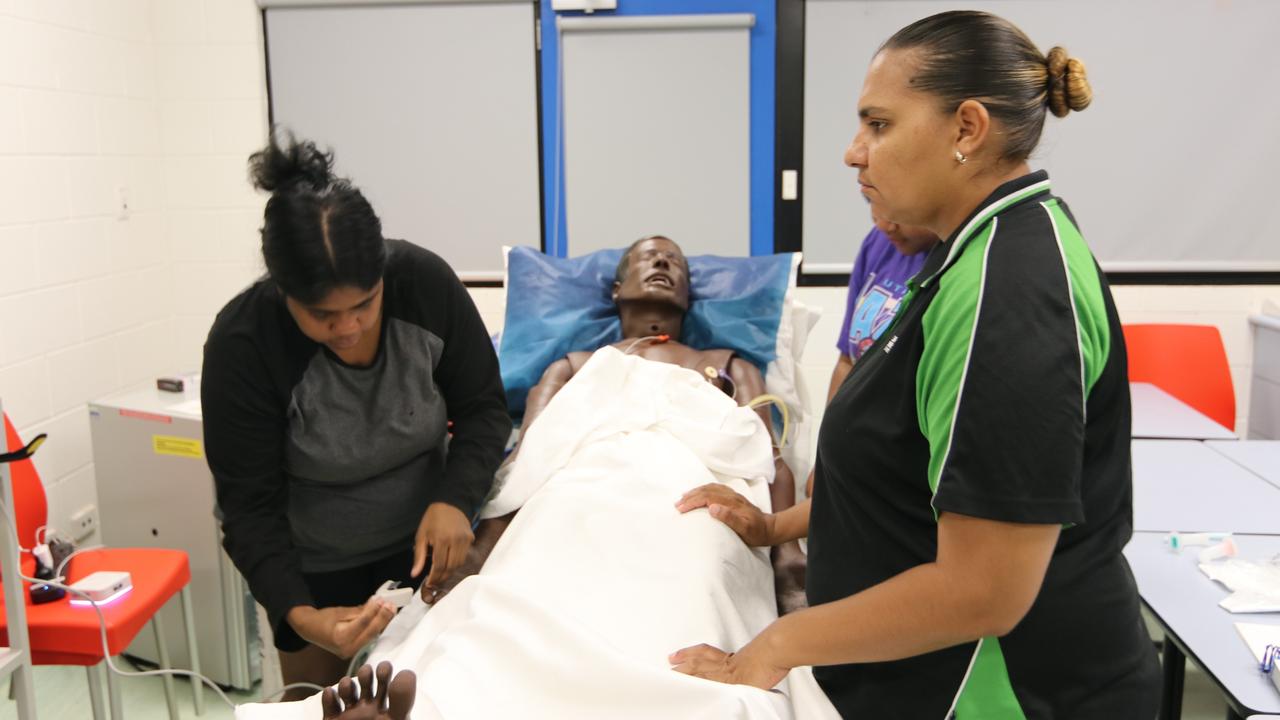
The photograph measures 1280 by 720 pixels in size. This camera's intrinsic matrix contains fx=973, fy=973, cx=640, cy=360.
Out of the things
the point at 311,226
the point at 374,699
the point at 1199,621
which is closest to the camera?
the point at 374,699

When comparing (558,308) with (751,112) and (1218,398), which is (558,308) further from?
(1218,398)

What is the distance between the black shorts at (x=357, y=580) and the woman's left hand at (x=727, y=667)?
31.7 inches

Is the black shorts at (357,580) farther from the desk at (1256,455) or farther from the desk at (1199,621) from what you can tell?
the desk at (1256,455)

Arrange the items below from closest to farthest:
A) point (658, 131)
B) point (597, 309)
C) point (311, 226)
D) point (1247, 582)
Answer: point (311, 226) < point (1247, 582) < point (597, 309) < point (658, 131)

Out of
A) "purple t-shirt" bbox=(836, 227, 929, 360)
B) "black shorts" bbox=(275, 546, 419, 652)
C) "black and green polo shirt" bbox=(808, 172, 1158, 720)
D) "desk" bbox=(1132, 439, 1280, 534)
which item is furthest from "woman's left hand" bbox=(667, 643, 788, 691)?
"desk" bbox=(1132, 439, 1280, 534)

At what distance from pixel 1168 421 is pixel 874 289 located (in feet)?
4.11

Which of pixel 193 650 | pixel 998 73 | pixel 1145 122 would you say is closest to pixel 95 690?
pixel 193 650

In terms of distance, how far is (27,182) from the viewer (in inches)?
118

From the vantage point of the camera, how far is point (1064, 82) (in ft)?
3.34

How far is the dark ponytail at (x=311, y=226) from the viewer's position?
144 centimetres

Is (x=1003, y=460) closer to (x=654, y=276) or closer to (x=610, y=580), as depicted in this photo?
(x=610, y=580)

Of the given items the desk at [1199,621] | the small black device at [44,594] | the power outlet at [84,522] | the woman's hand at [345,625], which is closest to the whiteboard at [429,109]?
the power outlet at [84,522]

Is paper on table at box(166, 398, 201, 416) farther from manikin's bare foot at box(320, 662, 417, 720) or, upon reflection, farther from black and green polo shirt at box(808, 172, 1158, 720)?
black and green polo shirt at box(808, 172, 1158, 720)

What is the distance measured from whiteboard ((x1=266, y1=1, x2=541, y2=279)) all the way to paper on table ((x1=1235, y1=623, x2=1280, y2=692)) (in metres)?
2.84
